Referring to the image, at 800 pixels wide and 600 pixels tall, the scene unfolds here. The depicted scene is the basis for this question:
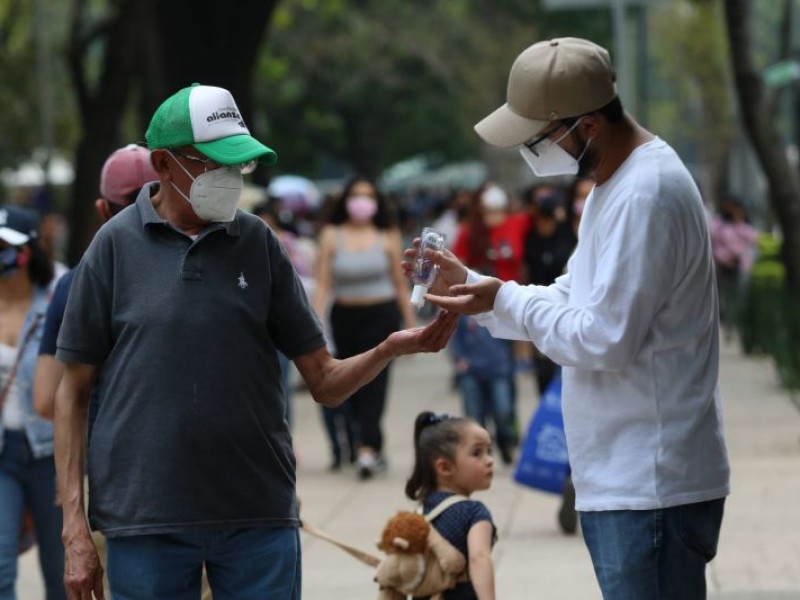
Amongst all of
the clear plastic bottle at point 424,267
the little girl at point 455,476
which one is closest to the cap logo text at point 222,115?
the clear plastic bottle at point 424,267

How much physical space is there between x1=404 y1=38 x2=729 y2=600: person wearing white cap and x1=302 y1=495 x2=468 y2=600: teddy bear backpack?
1436 millimetres

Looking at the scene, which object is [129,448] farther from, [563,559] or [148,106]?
[148,106]

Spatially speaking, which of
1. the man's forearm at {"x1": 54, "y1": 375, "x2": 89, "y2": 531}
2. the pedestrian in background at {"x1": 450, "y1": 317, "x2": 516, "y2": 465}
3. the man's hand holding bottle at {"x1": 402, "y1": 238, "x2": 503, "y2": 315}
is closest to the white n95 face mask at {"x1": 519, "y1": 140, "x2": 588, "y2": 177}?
the man's hand holding bottle at {"x1": 402, "y1": 238, "x2": 503, "y2": 315}

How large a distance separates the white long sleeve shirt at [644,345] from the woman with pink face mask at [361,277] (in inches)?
288

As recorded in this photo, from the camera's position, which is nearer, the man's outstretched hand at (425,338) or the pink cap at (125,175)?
the man's outstretched hand at (425,338)

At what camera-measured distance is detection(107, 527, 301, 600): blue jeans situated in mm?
4055

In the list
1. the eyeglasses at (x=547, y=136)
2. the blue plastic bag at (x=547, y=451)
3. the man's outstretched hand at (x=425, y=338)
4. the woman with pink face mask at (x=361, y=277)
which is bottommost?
the blue plastic bag at (x=547, y=451)

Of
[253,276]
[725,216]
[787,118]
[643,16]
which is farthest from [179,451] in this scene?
[787,118]

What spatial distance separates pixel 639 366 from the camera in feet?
12.7

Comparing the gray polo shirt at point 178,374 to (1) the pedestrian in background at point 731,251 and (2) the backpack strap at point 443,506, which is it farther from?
(1) the pedestrian in background at point 731,251

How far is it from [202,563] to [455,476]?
1.63 meters

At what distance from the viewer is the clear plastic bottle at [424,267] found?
4.21m

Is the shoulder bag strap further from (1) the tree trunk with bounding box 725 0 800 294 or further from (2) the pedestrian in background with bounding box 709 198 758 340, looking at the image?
(2) the pedestrian in background with bounding box 709 198 758 340

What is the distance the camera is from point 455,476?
18.5 ft
